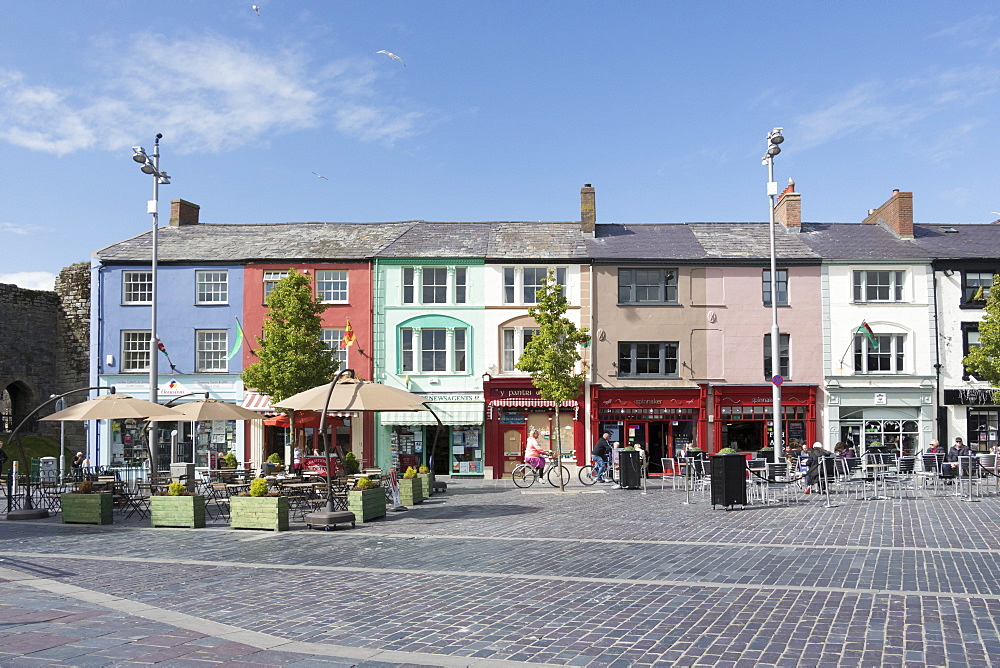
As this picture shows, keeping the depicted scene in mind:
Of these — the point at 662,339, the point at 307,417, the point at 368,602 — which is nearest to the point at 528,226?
the point at 662,339

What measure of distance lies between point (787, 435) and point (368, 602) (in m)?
26.5

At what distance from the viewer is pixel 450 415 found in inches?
1260

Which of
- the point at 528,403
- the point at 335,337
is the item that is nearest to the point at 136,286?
the point at 335,337

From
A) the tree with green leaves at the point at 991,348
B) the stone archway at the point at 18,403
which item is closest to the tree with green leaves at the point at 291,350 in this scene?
the stone archway at the point at 18,403

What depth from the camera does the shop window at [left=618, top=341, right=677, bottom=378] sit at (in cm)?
3281

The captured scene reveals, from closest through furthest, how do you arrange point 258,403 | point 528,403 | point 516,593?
point 516,593 < point 258,403 < point 528,403

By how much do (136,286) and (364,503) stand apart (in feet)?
70.6

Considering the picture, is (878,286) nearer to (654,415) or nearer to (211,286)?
(654,415)

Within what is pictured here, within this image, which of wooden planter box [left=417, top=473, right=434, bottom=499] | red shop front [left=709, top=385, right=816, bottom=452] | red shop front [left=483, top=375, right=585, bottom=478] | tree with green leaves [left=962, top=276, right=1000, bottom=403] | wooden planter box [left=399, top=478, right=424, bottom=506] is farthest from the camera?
red shop front [left=709, top=385, right=816, bottom=452]

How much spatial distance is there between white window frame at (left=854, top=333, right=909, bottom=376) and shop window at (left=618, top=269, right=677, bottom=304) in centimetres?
727

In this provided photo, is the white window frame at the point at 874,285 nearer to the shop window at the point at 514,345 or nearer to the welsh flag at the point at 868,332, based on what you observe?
the welsh flag at the point at 868,332

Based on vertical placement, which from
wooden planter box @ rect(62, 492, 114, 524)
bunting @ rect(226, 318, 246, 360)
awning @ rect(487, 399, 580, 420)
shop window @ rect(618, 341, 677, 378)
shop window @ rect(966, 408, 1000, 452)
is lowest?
wooden planter box @ rect(62, 492, 114, 524)

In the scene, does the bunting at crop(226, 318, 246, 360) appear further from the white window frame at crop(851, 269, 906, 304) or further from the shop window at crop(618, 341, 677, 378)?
the white window frame at crop(851, 269, 906, 304)

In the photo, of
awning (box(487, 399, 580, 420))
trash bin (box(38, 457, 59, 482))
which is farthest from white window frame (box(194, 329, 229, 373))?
awning (box(487, 399, 580, 420))
